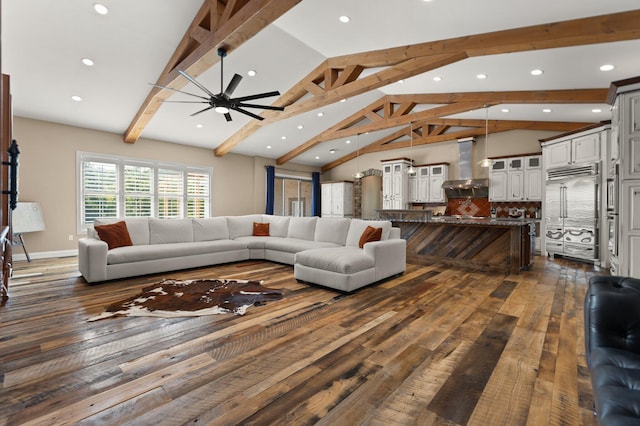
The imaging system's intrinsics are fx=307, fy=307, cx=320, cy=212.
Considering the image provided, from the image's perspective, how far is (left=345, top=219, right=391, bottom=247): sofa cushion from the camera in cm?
466

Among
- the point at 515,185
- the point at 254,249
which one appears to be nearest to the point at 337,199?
the point at 515,185

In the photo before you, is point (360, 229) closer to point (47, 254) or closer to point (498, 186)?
point (498, 186)

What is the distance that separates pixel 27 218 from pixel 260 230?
4.16 meters

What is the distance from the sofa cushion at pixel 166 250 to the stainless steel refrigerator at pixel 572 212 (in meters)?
6.34

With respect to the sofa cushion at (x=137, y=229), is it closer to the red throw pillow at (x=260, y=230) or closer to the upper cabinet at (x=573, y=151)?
the red throw pillow at (x=260, y=230)

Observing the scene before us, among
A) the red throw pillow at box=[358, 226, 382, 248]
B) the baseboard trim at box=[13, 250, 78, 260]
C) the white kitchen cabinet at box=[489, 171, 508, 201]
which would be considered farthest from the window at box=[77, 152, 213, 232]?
the white kitchen cabinet at box=[489, 171, 508, 201]

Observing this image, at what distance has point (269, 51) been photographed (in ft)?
16.1

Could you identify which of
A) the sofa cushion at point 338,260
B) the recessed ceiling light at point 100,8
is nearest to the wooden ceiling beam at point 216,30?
the recessed ceiling light at point 100,8

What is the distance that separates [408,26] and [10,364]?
491cm

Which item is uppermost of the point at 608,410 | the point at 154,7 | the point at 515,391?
the point at 154,7

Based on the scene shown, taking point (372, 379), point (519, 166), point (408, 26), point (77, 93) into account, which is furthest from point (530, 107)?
point (77, 93)

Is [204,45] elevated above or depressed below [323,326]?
above

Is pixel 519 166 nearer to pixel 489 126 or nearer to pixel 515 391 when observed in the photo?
pixel 489 126

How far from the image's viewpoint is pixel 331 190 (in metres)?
11.5
